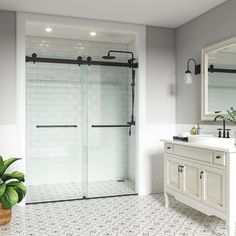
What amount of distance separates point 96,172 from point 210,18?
2.55 meters

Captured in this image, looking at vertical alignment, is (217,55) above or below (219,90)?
above

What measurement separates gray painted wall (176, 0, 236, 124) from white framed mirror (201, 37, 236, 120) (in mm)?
127

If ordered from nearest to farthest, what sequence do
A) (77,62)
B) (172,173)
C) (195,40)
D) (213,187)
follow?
(213,187)
(172,173)
(195,40)
(77,62)

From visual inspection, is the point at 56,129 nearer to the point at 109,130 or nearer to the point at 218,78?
the point at 109,130

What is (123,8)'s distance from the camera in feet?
11.6

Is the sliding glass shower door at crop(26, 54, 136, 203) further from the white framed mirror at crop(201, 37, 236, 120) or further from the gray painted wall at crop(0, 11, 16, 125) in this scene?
the white framed mirror at crop(201, 37, 236, 120)

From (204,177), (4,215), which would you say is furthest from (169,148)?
(4,215)

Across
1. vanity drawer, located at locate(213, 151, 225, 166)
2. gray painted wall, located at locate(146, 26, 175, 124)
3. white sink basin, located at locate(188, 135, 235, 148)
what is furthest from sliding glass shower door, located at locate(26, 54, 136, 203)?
vanity drawer, located at locate(213, 151, 225, 166)

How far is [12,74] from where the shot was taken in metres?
3.63

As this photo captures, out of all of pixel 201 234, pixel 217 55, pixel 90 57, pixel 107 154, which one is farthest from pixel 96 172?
pixel 217 55

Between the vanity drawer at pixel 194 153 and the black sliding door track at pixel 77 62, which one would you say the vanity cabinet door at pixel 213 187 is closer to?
the vanity drawer at pixel 194 153

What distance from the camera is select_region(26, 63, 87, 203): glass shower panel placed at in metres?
4.12

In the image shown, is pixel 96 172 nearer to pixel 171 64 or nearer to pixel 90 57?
pixel 90 57

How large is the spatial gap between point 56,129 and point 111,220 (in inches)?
68.7
